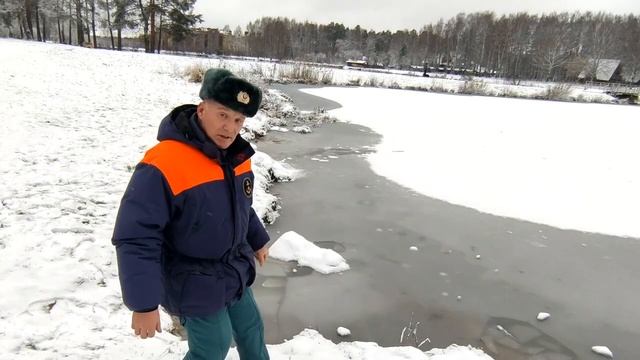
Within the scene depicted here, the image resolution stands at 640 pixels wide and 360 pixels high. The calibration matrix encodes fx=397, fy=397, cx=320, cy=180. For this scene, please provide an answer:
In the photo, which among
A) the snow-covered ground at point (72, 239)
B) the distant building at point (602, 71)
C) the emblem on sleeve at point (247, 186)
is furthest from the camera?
the distant building at point (602, 71)

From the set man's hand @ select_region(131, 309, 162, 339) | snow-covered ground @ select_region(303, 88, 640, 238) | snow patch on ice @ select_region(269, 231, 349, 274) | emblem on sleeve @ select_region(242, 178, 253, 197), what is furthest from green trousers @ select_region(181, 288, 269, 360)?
snow-covered ground @ select_region(303, 88, 640, 238)

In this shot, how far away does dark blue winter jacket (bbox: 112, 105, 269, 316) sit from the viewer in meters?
1.38

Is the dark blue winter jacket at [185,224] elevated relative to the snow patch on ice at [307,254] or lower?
elevated

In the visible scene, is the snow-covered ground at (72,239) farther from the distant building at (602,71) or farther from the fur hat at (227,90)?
the distant building at (602,71)

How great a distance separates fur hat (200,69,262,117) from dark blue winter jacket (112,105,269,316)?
13cm

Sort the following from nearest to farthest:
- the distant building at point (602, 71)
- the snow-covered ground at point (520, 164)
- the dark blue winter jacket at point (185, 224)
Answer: the dark blue winter jacket at point (185, 224) < the snow-covered ground at point (520, 164) < the distant building at point (602, 71)

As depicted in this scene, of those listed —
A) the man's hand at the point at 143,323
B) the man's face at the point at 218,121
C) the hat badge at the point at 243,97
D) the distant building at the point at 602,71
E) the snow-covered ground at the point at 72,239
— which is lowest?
the snow-covered ground at the point at 72,239

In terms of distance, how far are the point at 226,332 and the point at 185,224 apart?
53 cm

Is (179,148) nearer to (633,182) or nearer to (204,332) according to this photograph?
(204,332)

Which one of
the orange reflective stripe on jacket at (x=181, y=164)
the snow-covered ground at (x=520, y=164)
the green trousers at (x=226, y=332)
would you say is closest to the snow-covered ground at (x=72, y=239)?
the green trousers at (x=226, y=332)

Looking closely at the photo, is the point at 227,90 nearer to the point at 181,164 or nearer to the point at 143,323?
the point at 181,164

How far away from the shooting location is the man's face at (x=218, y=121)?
5.18 feet

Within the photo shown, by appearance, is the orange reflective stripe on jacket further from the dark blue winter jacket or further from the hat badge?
the hat badge

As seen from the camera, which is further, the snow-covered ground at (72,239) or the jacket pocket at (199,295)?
the snow-covered ground at (72,239)
